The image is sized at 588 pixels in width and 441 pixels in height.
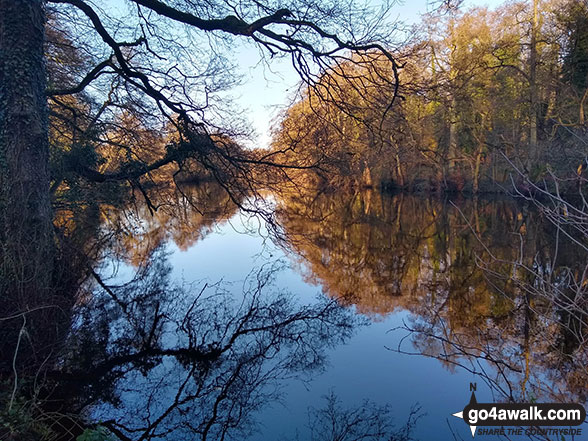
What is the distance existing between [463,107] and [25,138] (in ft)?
27.8

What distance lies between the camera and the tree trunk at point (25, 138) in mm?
3381

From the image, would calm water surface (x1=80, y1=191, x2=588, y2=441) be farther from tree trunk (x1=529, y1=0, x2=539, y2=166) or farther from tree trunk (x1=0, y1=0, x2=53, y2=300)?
tree trunk (x1=529, y1=0, x2=539, y2=166)

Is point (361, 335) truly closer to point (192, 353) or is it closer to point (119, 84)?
point (192, 353)

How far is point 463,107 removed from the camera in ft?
29.6

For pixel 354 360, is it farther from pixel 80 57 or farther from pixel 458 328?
pixel 80 57

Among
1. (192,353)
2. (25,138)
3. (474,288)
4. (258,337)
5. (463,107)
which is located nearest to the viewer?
(25,138)

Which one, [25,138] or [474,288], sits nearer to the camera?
[25,138]

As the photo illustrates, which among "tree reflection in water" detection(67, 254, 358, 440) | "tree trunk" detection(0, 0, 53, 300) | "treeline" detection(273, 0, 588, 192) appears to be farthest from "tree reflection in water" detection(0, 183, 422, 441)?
"treeline" detection(273, 0, 588, 192)

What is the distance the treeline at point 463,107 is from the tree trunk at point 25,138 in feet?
8.74

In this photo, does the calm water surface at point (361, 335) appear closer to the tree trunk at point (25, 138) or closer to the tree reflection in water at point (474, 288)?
the tree reflection in water at point (474, 288)

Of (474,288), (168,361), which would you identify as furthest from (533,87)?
(168,361)
